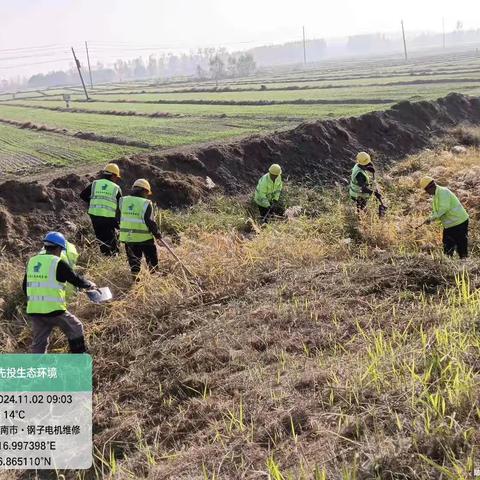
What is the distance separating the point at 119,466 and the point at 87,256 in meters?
5.48

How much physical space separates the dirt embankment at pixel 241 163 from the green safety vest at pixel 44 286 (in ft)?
13.6

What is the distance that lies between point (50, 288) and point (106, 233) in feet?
10.3

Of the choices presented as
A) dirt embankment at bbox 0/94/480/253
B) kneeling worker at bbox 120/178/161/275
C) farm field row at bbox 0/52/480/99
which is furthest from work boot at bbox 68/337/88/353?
farm field row at bbox 0/52/480/99

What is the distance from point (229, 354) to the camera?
4801mm

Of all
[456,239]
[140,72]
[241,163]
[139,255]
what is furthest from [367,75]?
[140,72]

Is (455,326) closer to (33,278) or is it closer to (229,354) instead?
(229,354)

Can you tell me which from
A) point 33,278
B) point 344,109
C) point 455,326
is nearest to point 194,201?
point 33,278

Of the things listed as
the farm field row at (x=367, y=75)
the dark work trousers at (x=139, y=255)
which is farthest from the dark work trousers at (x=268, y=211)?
the farm field row at (x=367, y=75)

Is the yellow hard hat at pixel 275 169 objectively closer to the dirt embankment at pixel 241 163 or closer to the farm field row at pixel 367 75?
the dirt embankment at pixel 241 163

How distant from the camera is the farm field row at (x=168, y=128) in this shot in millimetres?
17953

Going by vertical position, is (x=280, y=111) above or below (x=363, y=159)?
above

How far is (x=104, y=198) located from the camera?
782cm

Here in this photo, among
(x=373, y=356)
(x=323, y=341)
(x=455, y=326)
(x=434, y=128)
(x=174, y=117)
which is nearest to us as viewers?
(x=373, y=356)

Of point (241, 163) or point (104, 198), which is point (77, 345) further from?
point (241, 163)
